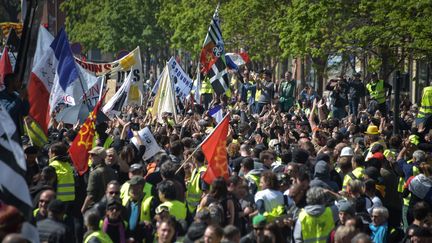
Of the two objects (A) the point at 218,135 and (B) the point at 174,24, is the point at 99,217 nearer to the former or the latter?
(A) the point at 218,135

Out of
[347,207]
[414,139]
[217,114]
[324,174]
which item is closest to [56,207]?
[347,207]

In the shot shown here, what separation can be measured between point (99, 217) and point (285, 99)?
71.8 ft

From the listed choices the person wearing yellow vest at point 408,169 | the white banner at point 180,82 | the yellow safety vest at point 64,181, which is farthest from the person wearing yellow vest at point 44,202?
the white banner at point 180,82

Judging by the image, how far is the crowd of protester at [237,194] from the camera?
11.6 m

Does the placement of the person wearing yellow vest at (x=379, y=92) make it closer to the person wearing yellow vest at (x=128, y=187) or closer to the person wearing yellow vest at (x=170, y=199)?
the person wearing yellow vest at (x=128, y=187)

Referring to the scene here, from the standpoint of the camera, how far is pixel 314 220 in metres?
12.4

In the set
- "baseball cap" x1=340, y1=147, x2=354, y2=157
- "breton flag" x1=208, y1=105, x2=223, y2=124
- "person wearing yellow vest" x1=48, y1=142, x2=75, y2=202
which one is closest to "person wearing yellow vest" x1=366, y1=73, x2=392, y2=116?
"breton flag" x1=208, y1=105, x2=223, y2=124

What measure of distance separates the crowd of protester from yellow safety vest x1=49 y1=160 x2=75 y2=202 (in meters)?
0.01

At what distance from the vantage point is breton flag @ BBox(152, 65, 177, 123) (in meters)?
23.9

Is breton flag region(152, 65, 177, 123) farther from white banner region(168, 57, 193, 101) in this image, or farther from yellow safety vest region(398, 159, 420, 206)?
yellow safety vest region(398, 159, 420, 206)

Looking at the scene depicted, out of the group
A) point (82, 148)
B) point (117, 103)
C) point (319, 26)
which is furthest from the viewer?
point (319, 26)

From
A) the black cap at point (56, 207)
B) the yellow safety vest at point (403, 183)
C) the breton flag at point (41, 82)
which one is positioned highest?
the breton flag at point (41, 82)

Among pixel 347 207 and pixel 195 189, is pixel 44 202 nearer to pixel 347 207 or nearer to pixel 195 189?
pixel 347 207

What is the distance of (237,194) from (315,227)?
120 cm
